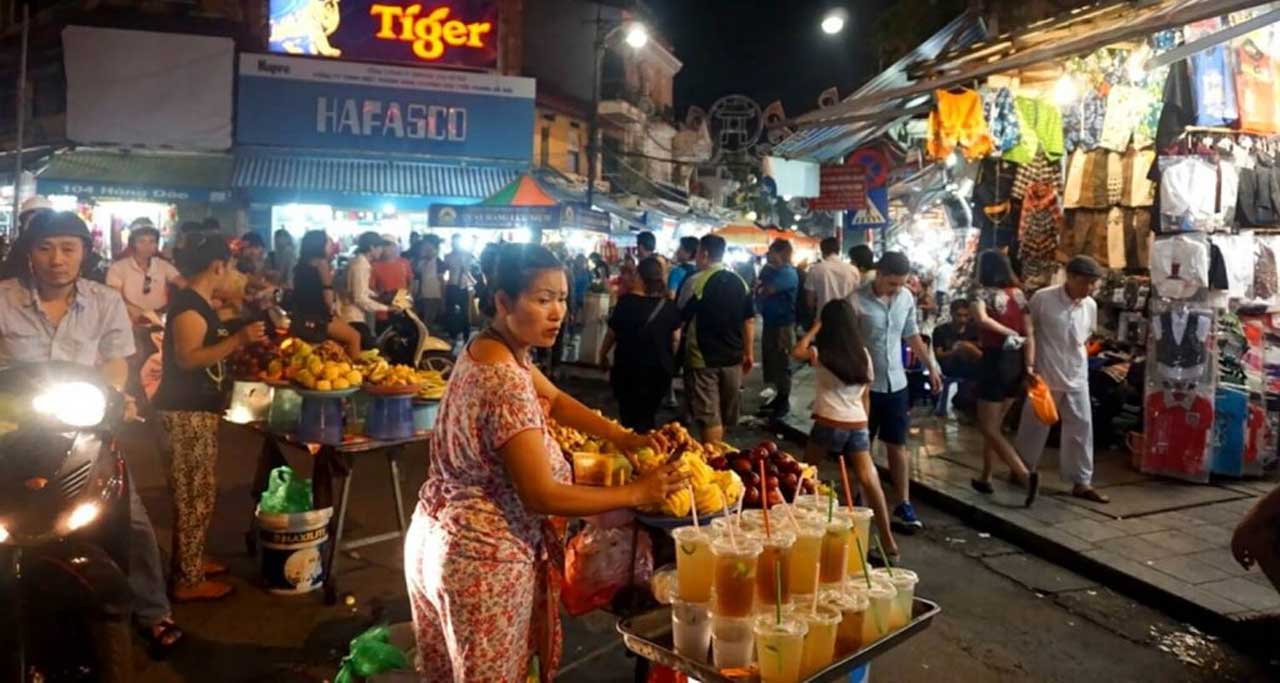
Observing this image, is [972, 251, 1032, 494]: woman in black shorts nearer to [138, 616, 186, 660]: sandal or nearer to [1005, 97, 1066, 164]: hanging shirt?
[1005, 97, 1066, 164]: hanging shirt

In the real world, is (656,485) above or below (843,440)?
above

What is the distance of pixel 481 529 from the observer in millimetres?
2658

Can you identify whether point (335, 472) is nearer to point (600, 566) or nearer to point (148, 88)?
point (600, 566)

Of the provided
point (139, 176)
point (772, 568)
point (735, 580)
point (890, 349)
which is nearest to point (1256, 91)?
point (890, 349)

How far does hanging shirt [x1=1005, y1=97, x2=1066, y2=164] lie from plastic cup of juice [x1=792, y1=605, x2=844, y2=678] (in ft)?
26.3

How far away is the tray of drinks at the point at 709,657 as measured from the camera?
2404 mm

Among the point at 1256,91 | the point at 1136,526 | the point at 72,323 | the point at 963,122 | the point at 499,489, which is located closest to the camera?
the point at 499,489

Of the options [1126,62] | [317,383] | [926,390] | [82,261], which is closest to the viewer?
[82,261]

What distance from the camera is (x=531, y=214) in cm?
1475

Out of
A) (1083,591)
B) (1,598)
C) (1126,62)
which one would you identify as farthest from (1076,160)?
(1,598)

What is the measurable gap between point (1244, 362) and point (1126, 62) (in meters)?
3.03

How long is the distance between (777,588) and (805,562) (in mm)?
185

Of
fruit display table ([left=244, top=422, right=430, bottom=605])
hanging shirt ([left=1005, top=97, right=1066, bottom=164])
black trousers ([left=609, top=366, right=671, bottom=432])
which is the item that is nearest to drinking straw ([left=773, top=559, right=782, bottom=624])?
fruit display table ([left=244, top=422, right=430, bottom=605])

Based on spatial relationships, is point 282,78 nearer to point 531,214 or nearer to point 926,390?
point 531,214
